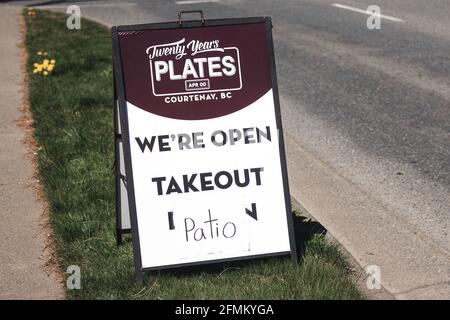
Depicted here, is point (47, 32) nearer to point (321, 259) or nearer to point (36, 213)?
point (36, 213)

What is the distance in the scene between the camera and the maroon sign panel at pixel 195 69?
18.9ft

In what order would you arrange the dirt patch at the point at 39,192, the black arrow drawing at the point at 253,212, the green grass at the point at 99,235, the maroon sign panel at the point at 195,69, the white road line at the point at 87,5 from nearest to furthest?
the green grass at the point at 99,235 → the maroon sign panel at the point at 195,69 → the black arrow drawing at the point at 253,212 → the dirt patch at the point at 39,192 → the white road line at the point at 87,5

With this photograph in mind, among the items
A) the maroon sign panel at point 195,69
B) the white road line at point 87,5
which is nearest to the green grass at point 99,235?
the maroon sign panel at point 195,69

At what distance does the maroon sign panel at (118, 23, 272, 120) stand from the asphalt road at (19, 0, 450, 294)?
135 centimetres

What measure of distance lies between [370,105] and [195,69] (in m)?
5.02

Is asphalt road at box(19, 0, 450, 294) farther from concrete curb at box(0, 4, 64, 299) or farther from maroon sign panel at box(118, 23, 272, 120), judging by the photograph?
concrete curb at box(0, 4, 64, 299)

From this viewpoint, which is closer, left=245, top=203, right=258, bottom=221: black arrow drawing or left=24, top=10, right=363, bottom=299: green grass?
left=24, top=10, right=363, bottom=299: green grass

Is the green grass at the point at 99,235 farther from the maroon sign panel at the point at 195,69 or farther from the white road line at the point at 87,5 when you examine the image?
the white road line at the point at 87,5

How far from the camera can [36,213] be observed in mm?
7203

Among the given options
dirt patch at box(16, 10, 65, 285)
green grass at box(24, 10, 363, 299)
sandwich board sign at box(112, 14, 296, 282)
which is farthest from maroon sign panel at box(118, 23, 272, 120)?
dirt patch at box(16, 10, 65, 285)

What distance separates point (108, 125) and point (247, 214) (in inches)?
145

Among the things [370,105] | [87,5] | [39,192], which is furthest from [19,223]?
[87,5]

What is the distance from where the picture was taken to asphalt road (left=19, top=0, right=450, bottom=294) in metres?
7.39
